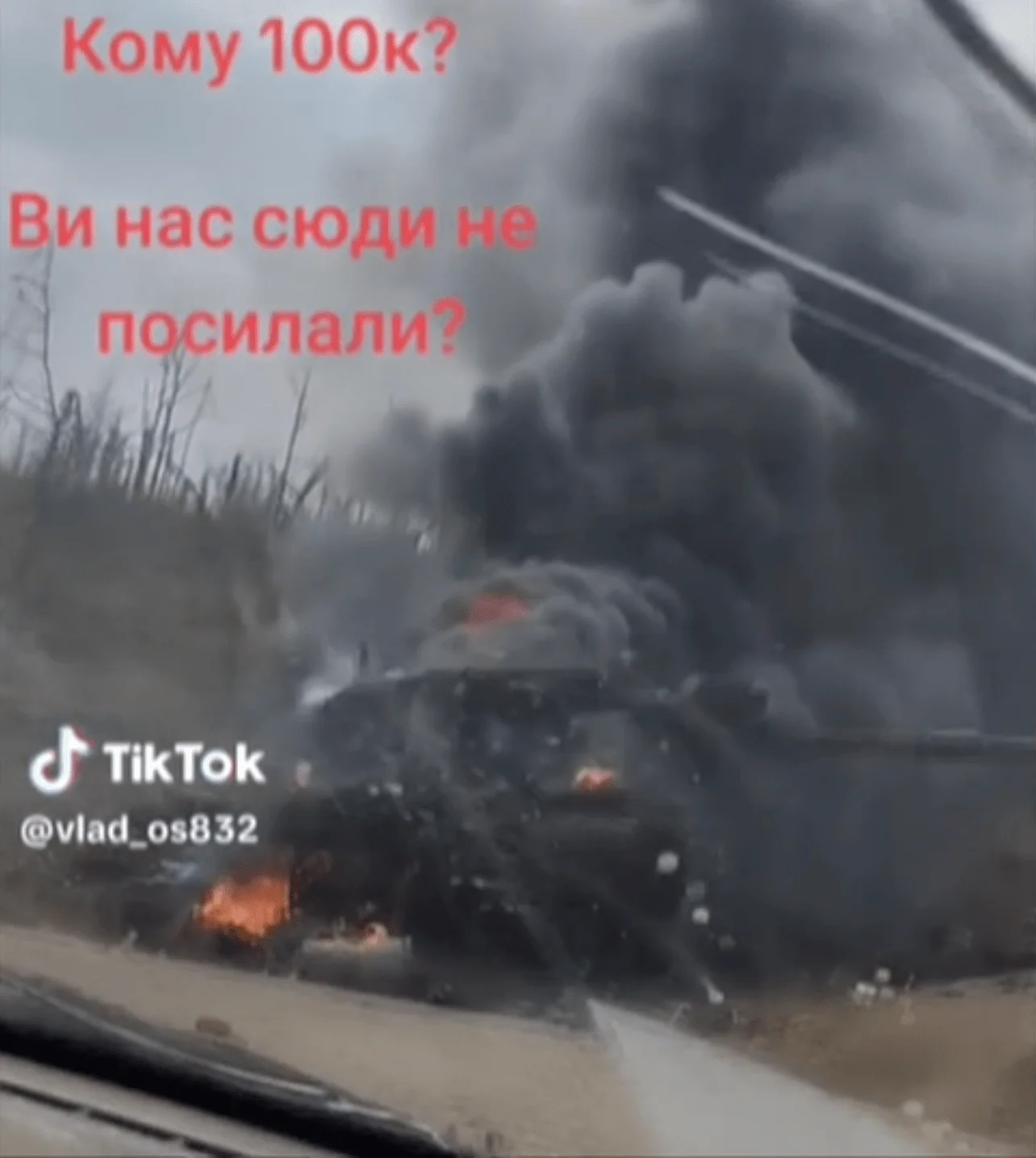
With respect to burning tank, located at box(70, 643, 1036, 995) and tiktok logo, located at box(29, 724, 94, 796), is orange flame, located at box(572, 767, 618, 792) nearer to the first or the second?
burning tank, located at box(70, 643, 1036, 995)

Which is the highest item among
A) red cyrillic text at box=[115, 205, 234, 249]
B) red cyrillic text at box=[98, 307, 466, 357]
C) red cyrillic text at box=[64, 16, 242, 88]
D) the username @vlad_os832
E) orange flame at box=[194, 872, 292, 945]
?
red cyrillic text at box=[64, 16, 242, 88]

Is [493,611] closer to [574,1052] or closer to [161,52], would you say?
→ [574,1052]

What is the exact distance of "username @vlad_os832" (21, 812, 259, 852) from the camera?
5.90 ft

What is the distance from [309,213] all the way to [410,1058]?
3.29ft

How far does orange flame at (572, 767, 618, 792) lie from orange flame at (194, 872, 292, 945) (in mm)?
360

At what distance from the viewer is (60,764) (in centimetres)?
180

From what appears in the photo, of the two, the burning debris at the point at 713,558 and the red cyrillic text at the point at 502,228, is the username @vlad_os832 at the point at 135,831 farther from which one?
the red cyrillic text at the point at 502,228

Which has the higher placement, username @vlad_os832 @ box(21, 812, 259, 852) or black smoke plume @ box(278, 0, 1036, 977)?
black smoke plume @ box(278, 0, 1036, 977)

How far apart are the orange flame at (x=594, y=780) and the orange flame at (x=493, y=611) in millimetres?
198

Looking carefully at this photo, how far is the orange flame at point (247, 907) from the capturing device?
181 centimetres

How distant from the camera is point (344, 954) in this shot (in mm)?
1814

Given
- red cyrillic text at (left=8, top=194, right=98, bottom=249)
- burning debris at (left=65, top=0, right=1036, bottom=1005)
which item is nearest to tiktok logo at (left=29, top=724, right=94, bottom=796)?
burning debris at (left=65, top=0, right=1036, bottom=1005)

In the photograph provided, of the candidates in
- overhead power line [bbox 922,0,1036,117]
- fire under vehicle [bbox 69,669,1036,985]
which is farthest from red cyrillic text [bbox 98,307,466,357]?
overhead power line [bbox 922,0,1036,117]

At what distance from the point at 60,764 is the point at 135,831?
0.12 metres
